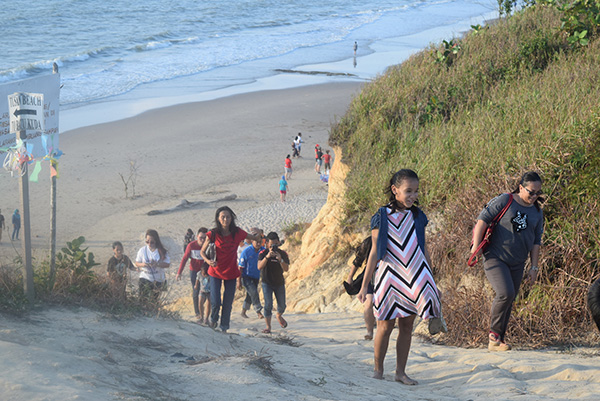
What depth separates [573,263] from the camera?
5.90 metres

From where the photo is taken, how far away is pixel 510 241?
18.0 feet

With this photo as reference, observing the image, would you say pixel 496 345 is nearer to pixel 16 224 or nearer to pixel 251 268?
pixel 251 268

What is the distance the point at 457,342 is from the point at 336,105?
73.8 ft

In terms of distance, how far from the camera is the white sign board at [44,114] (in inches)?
227

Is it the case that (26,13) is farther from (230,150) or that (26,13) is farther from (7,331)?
(7,331)

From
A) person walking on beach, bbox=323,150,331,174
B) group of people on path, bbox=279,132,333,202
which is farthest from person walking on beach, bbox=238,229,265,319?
person walking on beach, bbox=323,150,331,174

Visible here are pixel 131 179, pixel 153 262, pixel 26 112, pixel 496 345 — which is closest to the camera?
pixel 496 345

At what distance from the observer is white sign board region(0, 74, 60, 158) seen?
5.76 m

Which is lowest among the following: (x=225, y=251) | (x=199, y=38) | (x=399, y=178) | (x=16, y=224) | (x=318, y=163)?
(x=16, y=224)

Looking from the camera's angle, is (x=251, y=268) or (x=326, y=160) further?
(x=326, y=160)

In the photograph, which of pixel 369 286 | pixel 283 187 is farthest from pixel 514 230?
pixel 283 187

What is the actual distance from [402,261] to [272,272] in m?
3.81

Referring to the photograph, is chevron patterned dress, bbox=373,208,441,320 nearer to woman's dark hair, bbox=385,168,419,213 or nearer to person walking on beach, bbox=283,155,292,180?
woman's dark hair, bbox=385,168,419,213

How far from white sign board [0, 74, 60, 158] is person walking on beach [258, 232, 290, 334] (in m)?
3.04
